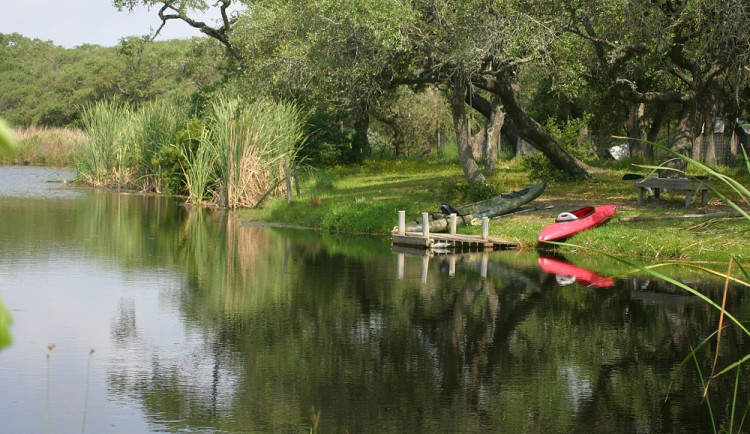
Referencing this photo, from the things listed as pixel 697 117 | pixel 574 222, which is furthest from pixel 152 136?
pixel 574 222

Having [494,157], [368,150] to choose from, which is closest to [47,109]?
[368,150]

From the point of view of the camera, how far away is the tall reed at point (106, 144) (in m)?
34.7

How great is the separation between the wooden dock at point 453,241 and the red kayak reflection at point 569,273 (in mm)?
1163

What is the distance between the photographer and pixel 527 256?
59.3 feet

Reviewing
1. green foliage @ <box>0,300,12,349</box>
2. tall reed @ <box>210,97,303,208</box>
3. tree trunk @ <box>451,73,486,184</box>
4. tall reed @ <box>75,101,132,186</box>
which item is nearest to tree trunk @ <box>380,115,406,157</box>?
tall reed @ <box>75,101,132,186</box>

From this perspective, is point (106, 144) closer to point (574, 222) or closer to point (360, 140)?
point (360, 140)

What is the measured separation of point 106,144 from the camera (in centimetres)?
3494

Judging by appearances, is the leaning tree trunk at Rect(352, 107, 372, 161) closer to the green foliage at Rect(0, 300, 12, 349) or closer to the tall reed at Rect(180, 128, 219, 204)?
the tall reed at Rect(180, 128, 219, 204)

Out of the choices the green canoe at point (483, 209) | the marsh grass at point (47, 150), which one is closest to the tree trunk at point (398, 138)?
the marsh grass at point (47, 150)

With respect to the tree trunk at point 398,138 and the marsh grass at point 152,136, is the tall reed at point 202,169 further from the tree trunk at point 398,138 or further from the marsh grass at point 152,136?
the tree trunk at point 398,138

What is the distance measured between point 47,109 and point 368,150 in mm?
37522

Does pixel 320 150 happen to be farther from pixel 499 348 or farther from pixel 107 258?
pixel 499 348

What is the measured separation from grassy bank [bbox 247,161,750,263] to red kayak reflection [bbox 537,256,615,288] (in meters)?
0.63

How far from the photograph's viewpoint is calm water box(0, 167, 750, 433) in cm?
777
